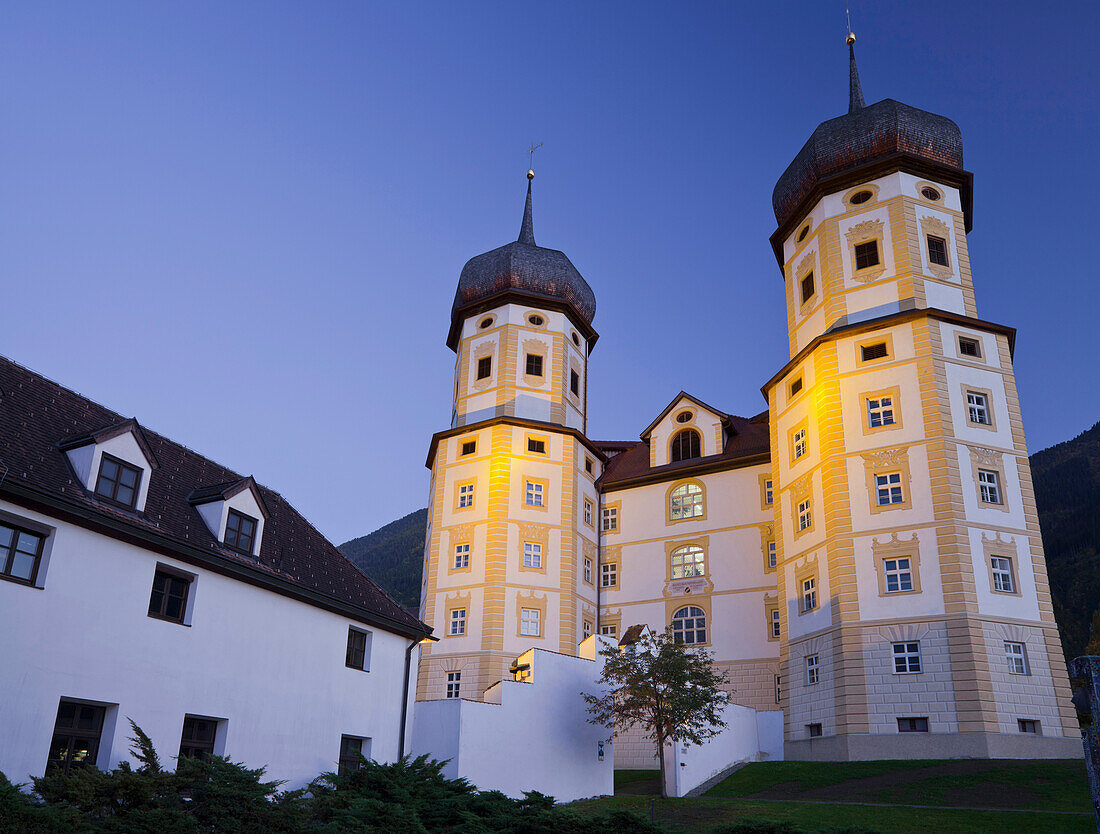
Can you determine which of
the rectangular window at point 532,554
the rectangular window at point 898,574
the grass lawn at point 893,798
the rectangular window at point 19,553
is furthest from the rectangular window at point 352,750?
the rectangular window at point 898,574

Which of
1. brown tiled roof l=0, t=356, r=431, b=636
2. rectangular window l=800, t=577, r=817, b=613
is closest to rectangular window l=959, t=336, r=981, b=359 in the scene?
rectangular window l=800, t=577, r=817, b=613

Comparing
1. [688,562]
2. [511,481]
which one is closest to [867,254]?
[688,562]

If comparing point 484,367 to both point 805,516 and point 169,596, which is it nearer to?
point 805,516

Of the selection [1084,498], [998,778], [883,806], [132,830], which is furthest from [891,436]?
[1084,498]

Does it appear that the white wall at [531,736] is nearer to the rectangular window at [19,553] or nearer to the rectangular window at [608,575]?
the rectangular window at [19,553]

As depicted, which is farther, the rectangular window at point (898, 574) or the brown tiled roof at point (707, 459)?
the brown tiled roof at point (707, 459)

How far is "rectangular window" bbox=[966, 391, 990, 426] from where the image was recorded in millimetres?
33616

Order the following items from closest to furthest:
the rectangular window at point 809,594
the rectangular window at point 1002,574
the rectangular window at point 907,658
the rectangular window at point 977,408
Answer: the rectangular window at point 907,658 → the rectangular window at point 1002,574 → the rectangular window at point 977,408 → the rectangular window at point 809,594

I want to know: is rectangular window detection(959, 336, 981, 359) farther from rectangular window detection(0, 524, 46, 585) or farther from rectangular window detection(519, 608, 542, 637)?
rectangular window detection(0, 524, 46, 585)

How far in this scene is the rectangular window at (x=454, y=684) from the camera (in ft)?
130

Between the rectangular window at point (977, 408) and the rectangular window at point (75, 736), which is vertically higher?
the rectangular window at point (977, 408)

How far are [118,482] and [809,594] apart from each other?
84.0 feet

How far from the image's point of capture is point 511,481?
4294 cm

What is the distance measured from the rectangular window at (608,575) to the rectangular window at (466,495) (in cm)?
781
